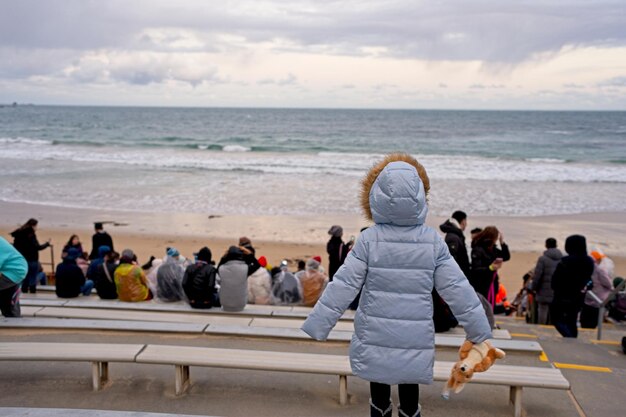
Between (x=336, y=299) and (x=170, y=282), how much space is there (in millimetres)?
5067

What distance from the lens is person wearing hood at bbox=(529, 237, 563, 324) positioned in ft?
26.3

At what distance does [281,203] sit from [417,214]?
1876 cm

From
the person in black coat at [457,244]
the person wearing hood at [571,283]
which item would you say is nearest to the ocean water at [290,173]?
the person wearing hood at [571,283]

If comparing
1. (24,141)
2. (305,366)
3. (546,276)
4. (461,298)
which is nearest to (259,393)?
(305,366)

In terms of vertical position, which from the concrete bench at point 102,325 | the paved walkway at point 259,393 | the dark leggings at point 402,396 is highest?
the dark leggings at point 402,396

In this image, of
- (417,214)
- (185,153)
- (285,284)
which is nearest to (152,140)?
(185,153)

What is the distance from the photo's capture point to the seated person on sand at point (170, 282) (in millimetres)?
7906

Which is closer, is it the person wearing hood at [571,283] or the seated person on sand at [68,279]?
the person wearing hood at [571,283]

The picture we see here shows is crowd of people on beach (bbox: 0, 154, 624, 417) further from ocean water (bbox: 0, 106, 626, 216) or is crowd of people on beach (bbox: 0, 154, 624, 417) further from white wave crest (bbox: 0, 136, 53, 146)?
white wave crest (bbox: 0, 136, 53, 146)

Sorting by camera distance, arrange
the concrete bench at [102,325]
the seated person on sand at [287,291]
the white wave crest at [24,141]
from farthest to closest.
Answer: the white wave crest at [24,141], the seated person on sand at [287,291], the concrete bench at [102,325]

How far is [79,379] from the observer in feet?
16.8

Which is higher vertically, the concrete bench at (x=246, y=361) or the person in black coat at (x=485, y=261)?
the person in black coat at (x=485, y=261)

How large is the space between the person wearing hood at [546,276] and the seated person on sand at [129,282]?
520 centimetres

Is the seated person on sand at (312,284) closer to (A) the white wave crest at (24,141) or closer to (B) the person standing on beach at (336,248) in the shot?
(B) the person standing on beach at (336,248)
